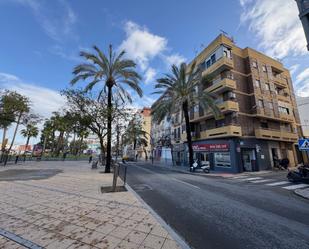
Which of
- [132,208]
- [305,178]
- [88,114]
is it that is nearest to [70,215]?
[132,208]

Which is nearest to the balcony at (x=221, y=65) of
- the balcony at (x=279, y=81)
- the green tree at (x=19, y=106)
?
the balcony at (x=279, y=81)

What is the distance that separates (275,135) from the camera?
23828mm

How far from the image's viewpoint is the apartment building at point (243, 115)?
21.7 m

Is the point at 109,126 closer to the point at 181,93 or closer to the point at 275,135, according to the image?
the point at 181,93

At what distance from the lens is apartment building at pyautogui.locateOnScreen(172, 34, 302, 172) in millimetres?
21734

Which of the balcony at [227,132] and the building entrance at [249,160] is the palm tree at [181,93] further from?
the building entrance at [249,160]

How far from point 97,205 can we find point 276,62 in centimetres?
3546

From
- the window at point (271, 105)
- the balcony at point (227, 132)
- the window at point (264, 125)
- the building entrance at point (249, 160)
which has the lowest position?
the building entrance at point (249, 160)

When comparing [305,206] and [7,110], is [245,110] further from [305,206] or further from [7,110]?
[7,110]

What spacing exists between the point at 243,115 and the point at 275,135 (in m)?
6.05

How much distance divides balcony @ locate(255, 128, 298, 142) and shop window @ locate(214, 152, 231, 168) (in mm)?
5355

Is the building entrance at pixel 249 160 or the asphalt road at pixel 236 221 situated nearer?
the asphalt road at pixel 236 221

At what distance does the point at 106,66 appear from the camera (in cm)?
1708

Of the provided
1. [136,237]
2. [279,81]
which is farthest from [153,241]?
[279,81]
